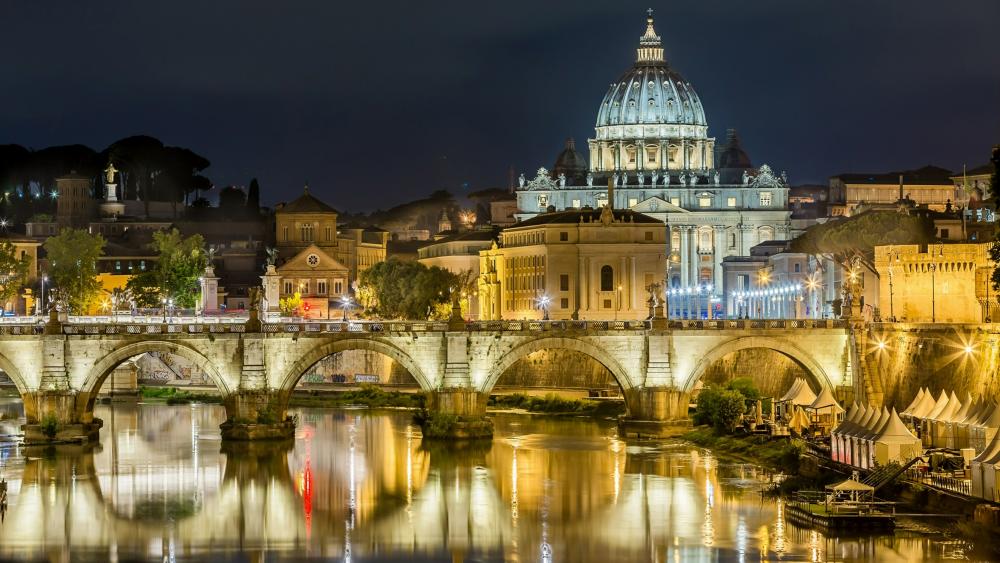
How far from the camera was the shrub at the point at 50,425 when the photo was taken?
2645 inches

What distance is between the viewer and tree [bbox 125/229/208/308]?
11075 cm

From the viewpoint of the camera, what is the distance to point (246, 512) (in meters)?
54.3

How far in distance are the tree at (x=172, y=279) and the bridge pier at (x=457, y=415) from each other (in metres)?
40.9

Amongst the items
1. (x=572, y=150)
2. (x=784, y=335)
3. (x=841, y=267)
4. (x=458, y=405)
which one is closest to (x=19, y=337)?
(x=458, y=405)

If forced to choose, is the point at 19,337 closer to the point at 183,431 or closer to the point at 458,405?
the point at 183,431

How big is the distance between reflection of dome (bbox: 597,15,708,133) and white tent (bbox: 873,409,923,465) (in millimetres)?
130292

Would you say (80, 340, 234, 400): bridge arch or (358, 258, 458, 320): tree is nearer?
(80, 340, 234, 400): bridge arch

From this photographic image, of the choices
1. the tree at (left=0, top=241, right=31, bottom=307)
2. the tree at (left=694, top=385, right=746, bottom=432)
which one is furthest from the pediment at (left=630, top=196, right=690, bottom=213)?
the tree at (left=694, top=385, right=746, bottom=432)

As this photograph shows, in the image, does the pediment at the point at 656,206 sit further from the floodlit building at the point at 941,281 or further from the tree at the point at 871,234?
the floodlit building at the point at 941,281

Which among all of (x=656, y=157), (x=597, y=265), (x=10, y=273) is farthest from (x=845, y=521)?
(x=656, y=157)

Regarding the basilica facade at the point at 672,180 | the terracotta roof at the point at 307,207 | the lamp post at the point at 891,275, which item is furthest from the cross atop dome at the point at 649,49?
the lamp post at the point at 891,275

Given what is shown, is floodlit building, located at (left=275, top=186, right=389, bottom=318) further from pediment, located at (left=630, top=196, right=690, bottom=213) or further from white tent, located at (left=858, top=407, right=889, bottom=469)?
white tent, located at (left=858, top=407, right=889, bottom=469)

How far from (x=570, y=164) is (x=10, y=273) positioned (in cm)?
7724

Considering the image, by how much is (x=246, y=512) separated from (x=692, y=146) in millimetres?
128511
